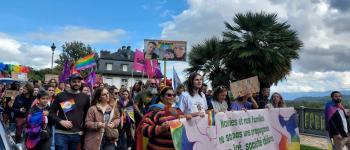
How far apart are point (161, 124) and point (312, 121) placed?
1193cm

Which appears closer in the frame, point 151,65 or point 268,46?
point 151,65

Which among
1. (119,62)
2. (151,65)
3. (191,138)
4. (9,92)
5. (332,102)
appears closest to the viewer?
(191,138)

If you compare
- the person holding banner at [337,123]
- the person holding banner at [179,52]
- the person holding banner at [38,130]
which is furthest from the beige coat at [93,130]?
the person holding banner at [179,52]

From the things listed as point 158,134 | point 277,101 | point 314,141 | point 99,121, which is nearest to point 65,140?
point 99,121

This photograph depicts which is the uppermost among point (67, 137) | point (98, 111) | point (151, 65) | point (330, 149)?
point (151, 65)

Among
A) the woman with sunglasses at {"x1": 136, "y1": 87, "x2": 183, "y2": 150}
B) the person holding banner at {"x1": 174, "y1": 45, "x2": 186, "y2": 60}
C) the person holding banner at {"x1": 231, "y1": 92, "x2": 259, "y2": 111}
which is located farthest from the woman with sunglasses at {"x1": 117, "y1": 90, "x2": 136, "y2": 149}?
the person holding banner at {"x1": 174, "y1": 45, "x2": 186, "y2": 60}

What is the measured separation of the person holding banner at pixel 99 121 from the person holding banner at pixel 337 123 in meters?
5.01

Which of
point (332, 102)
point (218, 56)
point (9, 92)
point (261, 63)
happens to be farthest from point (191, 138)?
point (218, 56)

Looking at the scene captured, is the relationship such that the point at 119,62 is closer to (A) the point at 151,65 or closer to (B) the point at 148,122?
(A) the point at 151,65

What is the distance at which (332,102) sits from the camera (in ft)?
28.2

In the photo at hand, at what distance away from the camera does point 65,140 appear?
5.54 m

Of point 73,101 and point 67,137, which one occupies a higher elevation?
point 73,101

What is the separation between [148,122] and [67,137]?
5.61 feet

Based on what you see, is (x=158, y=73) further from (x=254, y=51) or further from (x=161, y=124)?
(x=161, y=124)
